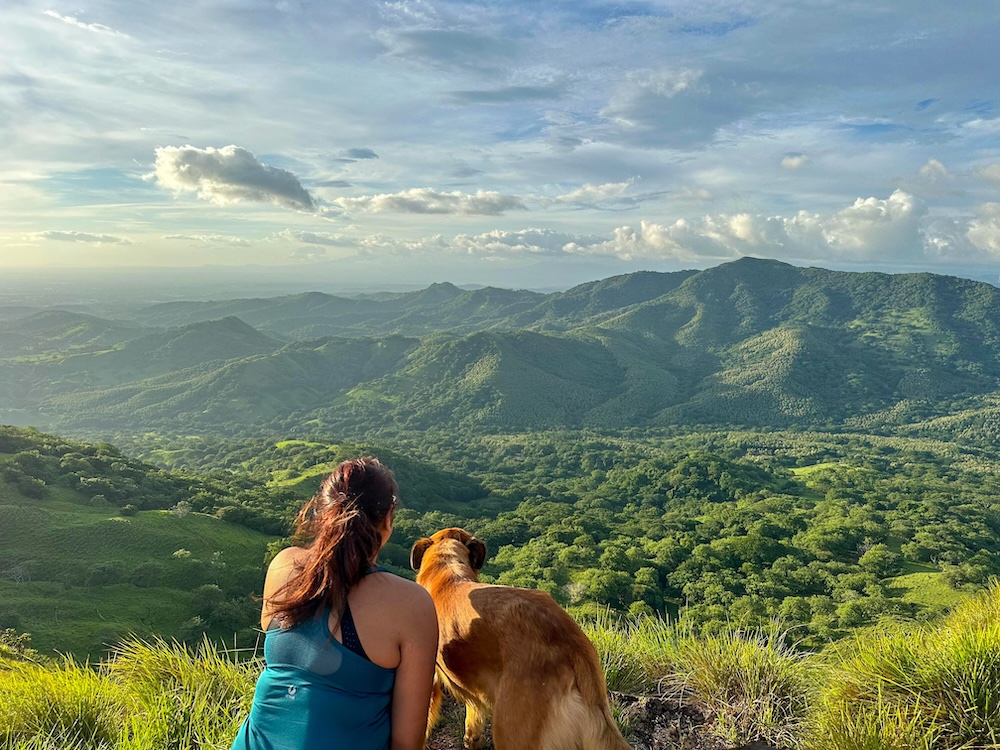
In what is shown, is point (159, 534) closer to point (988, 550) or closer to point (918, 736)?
point (918, 736)

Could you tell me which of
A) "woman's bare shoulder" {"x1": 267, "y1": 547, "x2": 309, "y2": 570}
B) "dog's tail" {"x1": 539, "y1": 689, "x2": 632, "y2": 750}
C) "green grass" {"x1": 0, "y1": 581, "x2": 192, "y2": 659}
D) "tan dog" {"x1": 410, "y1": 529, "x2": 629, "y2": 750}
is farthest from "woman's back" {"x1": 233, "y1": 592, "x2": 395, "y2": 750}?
"green grass" {"x1": 0, "y1": 581, "x2": 192, "y2": 659}

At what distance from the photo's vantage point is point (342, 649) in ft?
7.49

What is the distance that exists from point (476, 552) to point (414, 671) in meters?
1.82

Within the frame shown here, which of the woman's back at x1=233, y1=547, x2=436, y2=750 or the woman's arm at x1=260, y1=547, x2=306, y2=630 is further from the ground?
the woman's arm at x1=260, y1=547, x2=306, y2=630

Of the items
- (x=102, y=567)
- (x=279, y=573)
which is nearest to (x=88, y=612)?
(x=102, y=567)

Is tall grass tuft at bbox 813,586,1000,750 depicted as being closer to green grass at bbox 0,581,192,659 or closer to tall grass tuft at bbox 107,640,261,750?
tall grass tuft at bbox 107,640,261,750

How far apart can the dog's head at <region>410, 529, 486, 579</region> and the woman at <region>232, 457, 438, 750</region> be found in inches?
58.4

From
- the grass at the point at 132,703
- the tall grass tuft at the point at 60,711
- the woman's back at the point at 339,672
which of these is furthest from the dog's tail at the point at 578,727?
the tall grass tuft at the point at 60,711

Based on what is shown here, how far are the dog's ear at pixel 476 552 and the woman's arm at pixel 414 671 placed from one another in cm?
164

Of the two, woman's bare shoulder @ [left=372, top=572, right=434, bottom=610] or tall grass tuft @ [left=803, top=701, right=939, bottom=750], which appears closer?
woman's bare shoulder @ [left=372, top=572, right=434, bottom=610]

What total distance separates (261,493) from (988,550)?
80.8m

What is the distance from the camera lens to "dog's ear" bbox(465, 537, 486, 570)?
4133 mm

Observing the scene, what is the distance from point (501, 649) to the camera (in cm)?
290

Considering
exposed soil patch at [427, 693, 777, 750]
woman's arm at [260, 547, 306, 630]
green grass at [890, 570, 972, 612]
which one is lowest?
green grass at [890, 570, 972, 612]
